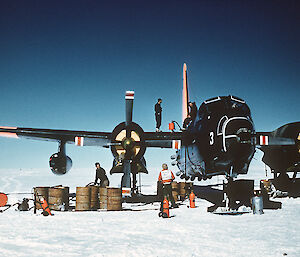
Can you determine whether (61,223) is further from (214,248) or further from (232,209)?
(232,209)

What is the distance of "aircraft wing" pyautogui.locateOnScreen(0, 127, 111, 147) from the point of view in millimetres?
14977

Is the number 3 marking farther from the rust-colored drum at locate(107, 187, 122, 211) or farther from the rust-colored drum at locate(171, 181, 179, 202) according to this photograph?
the rust-colored drum at locate(107, 187, 122, 211)

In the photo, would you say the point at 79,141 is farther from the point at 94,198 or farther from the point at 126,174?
the point at 94,198

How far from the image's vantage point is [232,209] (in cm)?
962

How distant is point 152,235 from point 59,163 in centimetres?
1015

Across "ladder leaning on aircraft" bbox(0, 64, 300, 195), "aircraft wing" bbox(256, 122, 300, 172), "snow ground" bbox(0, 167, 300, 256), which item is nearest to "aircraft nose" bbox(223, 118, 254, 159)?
"ladder leaning on aircraft" bbox(0, 64, 300, 195)

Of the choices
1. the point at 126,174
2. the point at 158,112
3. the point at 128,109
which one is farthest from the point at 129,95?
the point at 126,174

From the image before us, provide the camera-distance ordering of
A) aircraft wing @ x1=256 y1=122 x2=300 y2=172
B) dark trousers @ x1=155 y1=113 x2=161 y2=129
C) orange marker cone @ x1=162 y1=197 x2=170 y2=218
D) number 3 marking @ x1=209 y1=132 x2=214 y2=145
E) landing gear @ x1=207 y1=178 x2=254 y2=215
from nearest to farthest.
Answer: orange marker cone @ x1=162 y1=197 x2=170 y2=218 → landing gear @ x1=207 y1=178 x2=254 y2=215 → number 3 marking @ x1=209 y1=132 x2=214 y2=145 → aircraft wing @ x1=256 y1=122 x2=300 y2=172 → dark trousers @ x1=155 y1=113 x2=161 y2=129

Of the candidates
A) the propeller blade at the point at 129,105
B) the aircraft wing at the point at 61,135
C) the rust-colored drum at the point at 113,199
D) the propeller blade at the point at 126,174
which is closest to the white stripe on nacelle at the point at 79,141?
the aircraft wing at the point at 61,135

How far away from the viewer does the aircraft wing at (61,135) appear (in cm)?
1498

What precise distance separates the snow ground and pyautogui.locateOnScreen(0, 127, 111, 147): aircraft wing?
6537mm

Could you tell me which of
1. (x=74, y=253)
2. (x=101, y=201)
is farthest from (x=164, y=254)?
(x=101, y=201)

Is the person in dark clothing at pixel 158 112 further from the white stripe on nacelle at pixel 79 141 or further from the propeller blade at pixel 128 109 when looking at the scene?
the white stripe on nacelle at pixel 79 141

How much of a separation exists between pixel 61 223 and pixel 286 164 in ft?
41.2
